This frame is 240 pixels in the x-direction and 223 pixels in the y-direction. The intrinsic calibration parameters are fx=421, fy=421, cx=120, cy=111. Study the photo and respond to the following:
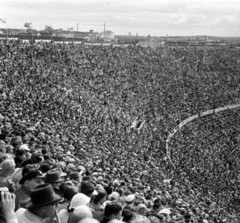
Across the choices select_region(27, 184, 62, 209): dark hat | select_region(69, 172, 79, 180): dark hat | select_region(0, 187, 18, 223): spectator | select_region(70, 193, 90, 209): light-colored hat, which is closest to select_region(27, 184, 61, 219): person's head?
select_region(27, 184, 62, 209): dark hat

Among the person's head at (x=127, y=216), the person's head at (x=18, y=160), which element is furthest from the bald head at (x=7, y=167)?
the person's head at (x=127, y=216)

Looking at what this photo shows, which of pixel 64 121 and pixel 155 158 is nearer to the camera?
pixel 64 121

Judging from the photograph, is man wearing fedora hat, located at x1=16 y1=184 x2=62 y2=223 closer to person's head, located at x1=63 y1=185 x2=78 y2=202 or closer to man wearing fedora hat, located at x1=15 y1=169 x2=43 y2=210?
man wearing fedora hat, located at x1=15 y1=169 x2=43 y2=210

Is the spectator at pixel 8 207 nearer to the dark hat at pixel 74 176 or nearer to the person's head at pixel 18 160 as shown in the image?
the dark hat at pixel 74 176

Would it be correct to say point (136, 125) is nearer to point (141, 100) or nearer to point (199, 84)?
point (141, 100)

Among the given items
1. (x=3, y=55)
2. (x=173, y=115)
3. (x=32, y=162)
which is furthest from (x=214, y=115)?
(x=32, y=162)

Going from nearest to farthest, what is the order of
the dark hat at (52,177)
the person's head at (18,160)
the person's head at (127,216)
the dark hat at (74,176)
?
1. the dark hat at (52,177)
2. the person's head at (127,216)
3. the dark hat at (74,176)
4. the person's head at (18,160)

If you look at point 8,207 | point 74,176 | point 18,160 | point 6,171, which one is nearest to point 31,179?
point 6,171
